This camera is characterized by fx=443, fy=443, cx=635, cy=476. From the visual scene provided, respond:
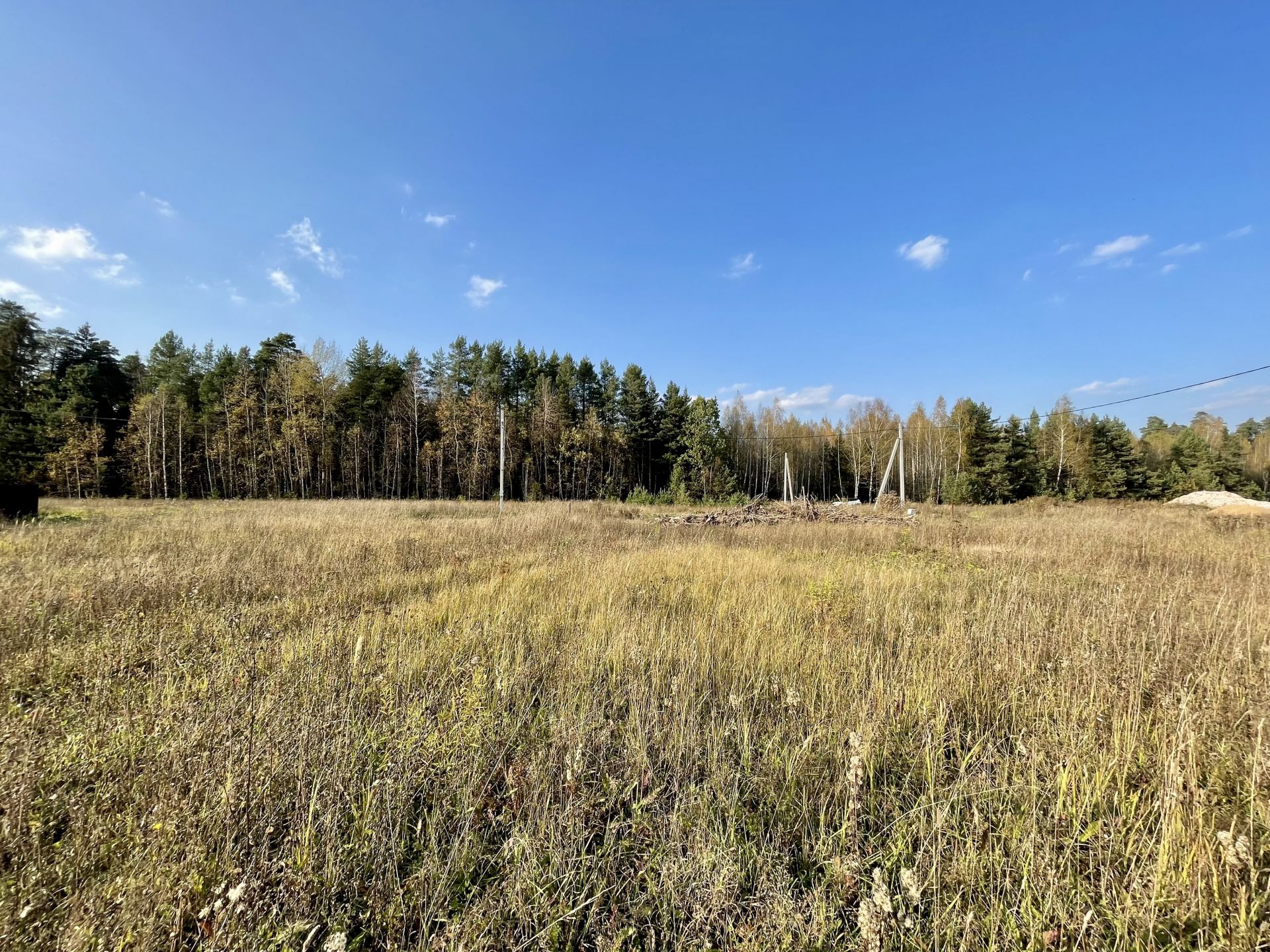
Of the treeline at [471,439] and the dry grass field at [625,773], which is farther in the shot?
the treeline at [471,439]

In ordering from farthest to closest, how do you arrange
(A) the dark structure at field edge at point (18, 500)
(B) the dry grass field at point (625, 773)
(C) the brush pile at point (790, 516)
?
(C) the brush pile at point (790, 516)
(A) the dark structure at field edge at point (18, 500)
(B) the dry grass field at point (625, 773)

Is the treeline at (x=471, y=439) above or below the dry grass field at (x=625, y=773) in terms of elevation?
above

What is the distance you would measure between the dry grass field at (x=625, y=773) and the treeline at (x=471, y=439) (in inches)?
1002

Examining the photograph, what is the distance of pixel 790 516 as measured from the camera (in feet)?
Result: 54.5

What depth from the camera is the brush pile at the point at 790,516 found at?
15195mm

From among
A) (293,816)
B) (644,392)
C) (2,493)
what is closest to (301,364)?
(2,493)

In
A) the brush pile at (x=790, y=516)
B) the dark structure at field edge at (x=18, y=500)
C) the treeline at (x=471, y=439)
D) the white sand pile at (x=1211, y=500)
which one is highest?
the treeline at (x=471, y=439)

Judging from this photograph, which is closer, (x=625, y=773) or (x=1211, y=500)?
(x=625, y=773)

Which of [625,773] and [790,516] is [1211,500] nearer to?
[790,516]

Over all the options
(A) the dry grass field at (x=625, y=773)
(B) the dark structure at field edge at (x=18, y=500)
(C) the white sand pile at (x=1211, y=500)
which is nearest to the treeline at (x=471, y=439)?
(C) the white sand pile at (x=1211, y=500)

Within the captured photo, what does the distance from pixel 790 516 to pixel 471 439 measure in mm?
24936

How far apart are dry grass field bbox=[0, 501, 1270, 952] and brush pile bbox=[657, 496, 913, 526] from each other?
1037cm

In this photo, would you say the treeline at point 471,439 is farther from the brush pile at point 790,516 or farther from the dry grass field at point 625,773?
the dry grass field at point 625,773

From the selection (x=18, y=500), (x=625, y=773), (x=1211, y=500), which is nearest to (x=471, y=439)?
(x=18, y=500)
